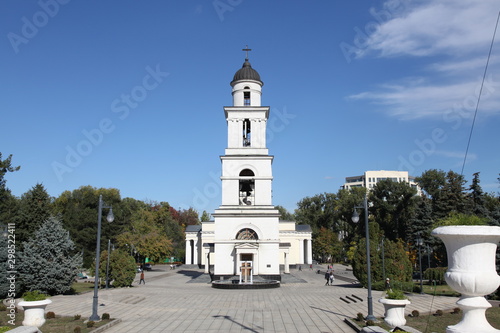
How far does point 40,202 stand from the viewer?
3359 cm

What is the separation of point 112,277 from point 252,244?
39.7ft

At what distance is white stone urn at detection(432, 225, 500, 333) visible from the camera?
21.7ft

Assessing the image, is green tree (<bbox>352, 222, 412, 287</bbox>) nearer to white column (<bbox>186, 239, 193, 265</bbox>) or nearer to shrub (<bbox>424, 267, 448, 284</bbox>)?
shrub (<bbox>424, 267, 448, 284</bbox>)

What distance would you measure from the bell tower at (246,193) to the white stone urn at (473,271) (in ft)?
104

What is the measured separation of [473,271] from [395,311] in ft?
31.4

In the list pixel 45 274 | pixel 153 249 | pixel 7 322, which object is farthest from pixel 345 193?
pixel 7 322

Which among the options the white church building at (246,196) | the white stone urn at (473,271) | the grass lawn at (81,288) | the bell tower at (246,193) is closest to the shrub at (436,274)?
the white church building at (246,196)

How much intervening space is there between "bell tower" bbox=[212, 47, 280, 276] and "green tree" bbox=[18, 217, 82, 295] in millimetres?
13280

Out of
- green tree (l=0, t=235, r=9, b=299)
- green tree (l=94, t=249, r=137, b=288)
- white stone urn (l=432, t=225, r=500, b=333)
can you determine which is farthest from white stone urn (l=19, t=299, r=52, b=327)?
green tree (l=94, t=249, r=137, b=288)

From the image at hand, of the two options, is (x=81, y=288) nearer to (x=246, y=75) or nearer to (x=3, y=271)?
(x=3, y=271)

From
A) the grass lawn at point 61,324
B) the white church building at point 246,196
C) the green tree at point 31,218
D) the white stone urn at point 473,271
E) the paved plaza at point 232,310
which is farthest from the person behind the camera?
the white church building at point 246,196

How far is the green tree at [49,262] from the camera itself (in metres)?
27.5

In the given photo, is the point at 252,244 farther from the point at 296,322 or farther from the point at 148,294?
the point at 296,322

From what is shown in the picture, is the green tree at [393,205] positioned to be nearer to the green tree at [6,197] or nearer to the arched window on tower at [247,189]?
the arched window on tower at [247,189]
